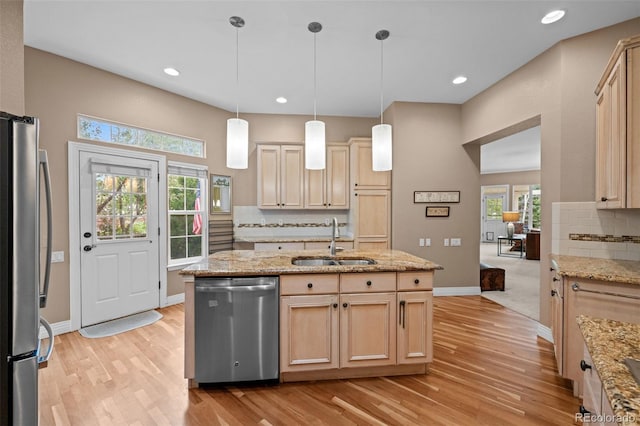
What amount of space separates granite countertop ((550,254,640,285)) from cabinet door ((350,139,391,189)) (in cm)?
246

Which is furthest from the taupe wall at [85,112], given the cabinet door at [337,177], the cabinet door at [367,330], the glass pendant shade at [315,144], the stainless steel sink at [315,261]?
the cabinet door at [367,330]

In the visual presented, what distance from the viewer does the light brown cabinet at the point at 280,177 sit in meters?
4.76

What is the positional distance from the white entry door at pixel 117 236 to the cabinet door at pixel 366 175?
9.75 ft

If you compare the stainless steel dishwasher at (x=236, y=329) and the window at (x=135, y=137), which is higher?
the window at (x=135, y=137)

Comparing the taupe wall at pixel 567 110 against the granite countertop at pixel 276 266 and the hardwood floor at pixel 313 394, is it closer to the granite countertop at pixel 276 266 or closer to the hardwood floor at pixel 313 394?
the hardwood floor at pixel 313 394

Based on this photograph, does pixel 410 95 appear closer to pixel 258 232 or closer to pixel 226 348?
pixel 258 232

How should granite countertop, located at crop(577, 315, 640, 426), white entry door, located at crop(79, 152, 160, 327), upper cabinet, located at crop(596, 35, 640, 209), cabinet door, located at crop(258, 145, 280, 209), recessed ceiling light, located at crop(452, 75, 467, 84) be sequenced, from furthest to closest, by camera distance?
1. cabinet door, located at crop(258, 145, 280, 209)
2. recessed ceiling light, located at crop(452, 75, 467, 84)
3. white entry door, located at crop(79, 152, 160, 327)
4. upper cabinet, located at crop(596, 35, 640, 209)
5. granite countertop, located at crop(577, 315, 640, 426)

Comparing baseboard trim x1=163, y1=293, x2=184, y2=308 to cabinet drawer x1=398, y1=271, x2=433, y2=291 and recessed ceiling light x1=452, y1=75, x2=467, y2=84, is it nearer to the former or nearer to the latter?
cabinet drawer x1=398, y1=271, x2=433, y2=291

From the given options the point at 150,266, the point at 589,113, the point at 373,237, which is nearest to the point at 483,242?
the point at 373,237

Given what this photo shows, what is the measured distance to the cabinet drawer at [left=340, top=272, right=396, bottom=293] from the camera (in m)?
2.26

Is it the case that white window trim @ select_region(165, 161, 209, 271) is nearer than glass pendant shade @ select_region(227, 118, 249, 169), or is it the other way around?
glass pendant shade @ select_region(227, 118, 249, 169)

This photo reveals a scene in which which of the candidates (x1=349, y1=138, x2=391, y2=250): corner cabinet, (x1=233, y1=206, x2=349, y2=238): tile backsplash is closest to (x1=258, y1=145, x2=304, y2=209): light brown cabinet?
(x1=233, y1=206, x2=349, y2=238): tile backsplash

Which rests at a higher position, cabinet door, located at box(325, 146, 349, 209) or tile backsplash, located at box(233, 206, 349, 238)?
cabinet door, located at box(325, 146, 349, 209)

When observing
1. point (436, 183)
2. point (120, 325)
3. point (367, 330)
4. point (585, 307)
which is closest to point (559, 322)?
point (585, 307)
